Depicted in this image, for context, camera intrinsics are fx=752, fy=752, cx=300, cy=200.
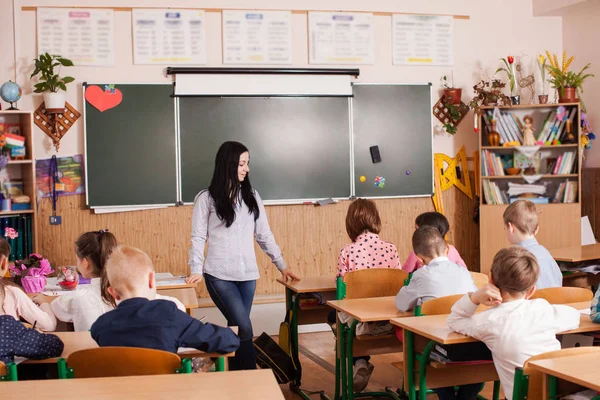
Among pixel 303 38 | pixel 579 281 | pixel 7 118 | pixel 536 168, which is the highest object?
pixel 303 38

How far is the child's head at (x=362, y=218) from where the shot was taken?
170 inches

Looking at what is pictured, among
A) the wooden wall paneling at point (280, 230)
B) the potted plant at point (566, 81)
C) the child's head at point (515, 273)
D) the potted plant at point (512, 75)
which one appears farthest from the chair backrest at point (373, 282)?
the potted plant at point (566, 81)

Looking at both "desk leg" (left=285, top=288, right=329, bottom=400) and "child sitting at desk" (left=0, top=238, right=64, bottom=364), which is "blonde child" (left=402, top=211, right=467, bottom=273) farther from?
"child sitting at desk" (left=0, top=238, right=64, bottom=364)

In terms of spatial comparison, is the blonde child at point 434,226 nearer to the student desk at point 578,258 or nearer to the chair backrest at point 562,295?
the chair backrest at point 562,295

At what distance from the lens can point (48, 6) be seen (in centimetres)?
580

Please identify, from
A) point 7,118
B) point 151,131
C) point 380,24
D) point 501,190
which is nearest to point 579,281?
point 501,190

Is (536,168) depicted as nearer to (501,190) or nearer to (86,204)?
(501,190)

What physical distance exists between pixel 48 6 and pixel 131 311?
4.08 meters

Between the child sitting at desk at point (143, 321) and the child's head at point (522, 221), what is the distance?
1.93 meters

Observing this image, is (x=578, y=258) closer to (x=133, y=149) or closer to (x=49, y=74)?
(x=133, y=149)

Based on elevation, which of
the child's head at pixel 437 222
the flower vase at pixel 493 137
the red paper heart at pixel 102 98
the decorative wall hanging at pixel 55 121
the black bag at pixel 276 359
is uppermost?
the red paper heart at pixel 102 98

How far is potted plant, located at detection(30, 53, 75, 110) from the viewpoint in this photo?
5.62 metres

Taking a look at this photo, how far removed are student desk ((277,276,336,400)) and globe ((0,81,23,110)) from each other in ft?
8.36

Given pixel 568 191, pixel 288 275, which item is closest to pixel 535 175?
pixel 568 191
